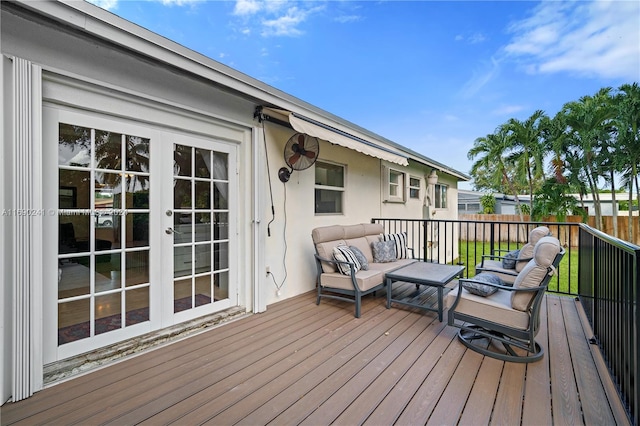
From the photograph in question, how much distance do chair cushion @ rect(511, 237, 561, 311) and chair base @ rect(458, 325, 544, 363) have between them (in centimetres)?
34

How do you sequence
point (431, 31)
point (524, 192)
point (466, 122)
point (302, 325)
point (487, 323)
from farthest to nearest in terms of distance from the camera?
point (524, 192), point (466, 122), point (431, 31), point (302, 325), point (487, 323)

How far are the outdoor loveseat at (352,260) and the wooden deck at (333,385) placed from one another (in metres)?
0.69

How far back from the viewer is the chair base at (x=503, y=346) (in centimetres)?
236

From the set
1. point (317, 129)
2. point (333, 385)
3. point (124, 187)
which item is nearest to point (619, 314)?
point (333, 385)

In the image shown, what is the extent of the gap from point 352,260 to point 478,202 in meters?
19.6

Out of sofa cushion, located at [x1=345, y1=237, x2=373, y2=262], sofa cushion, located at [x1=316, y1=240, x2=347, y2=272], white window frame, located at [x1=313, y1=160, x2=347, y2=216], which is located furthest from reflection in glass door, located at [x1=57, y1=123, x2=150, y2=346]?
sofa cushion, located at [x1=345, y1=237, x2=373, y2=262]

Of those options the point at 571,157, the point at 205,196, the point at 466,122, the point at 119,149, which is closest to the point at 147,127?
the point at 119,149

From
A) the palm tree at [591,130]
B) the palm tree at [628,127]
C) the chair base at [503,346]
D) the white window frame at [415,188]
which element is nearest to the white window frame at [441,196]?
the white window frame at [415,188]

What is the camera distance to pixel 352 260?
371 centimetres

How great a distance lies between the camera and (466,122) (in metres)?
17.0

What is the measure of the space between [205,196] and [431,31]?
316 inches

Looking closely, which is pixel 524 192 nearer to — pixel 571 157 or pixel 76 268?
pixel 571 157

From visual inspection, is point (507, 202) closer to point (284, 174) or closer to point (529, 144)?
point (529, 144)

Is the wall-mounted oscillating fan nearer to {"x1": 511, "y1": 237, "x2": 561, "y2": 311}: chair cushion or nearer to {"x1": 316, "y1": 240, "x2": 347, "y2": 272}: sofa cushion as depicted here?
{"x1": 316, "y1": 240, "x2": 347, "y2": 272}: sofa cushion
